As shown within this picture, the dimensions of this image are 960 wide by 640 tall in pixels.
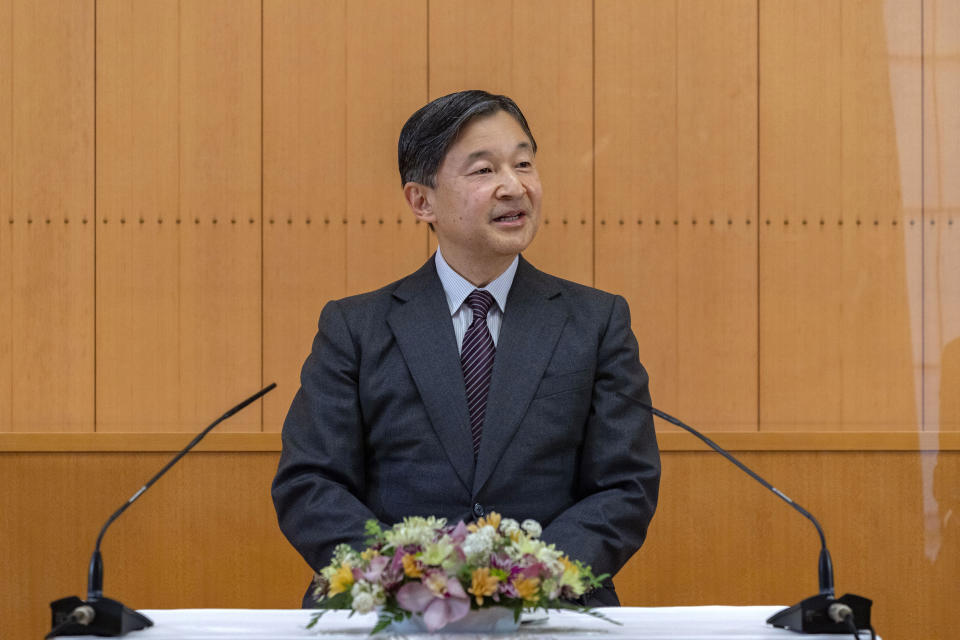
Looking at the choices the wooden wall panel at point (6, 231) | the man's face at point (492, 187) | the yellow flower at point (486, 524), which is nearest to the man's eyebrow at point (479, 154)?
the man's face at point (492, 187)

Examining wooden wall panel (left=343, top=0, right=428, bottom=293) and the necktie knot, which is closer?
the necktie knot

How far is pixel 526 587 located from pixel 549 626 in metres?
0.19

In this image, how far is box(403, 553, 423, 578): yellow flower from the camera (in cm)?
143

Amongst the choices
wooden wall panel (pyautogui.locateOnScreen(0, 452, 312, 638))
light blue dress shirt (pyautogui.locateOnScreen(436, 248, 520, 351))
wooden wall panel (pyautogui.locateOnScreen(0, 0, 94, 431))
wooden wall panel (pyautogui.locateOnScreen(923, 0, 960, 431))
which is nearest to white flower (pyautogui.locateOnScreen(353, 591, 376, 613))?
light blue dress shirt (pyautogui.locateOnScreen(436, 248, 520, 351))

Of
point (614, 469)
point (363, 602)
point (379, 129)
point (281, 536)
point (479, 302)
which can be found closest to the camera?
point (363, 602)

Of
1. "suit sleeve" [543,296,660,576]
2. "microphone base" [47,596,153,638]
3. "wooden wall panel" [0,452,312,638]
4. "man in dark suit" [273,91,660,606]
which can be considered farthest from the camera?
"wooden wall panel" [0,452,312,638]

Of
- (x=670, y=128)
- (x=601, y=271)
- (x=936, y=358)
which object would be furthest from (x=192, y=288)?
(x=936, y=358)

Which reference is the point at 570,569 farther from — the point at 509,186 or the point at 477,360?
the point at 509,186

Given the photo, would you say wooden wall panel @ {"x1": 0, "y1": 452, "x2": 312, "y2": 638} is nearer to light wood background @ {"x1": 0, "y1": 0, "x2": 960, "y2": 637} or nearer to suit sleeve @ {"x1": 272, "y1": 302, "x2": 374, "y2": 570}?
light wood background @ {"x1": 0, "y1": 0, "x2": 960, "y2": 637}

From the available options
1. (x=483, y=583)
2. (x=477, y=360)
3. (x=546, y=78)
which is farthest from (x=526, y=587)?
(x=546, y=78)

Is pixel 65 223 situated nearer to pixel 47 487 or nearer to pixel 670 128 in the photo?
pixel 47 487

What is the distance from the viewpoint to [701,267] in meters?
3.49

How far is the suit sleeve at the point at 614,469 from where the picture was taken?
2078mm

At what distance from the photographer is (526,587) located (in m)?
1.43
